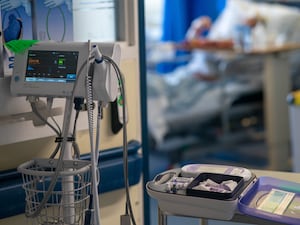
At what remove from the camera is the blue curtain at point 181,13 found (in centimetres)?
407

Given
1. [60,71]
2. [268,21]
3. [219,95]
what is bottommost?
[219,95]

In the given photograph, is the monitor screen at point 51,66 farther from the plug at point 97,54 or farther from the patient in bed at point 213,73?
the patient in bed at point 213,73

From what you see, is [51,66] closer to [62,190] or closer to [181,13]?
[62,190]

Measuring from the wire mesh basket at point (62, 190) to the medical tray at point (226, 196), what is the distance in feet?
0.68

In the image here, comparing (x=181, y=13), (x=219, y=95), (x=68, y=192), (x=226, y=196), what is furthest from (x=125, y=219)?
(x=219, y=95)

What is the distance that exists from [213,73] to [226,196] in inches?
125

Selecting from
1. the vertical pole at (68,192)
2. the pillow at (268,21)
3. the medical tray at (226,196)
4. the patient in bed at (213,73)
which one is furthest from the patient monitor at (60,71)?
the pillow at (268,21)

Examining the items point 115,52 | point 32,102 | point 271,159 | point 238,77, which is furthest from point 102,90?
point 238,77

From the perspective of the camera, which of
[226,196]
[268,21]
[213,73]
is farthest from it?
[213,73]

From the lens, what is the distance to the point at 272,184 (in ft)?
4.99

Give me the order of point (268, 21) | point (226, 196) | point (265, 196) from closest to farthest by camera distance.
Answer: point (226, 196)
point (265, 196)
point (268, 21)

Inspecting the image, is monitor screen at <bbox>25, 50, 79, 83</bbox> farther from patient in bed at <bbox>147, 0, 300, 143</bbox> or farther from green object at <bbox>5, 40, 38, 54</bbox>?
patient in bed at <bbox>147, 0, 300, 143</bbox>

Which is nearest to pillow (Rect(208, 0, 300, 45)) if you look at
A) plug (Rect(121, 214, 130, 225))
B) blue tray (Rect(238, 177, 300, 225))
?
blue tray (Rect(238, 177, 300, 225))

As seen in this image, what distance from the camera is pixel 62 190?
1505 millimetres
